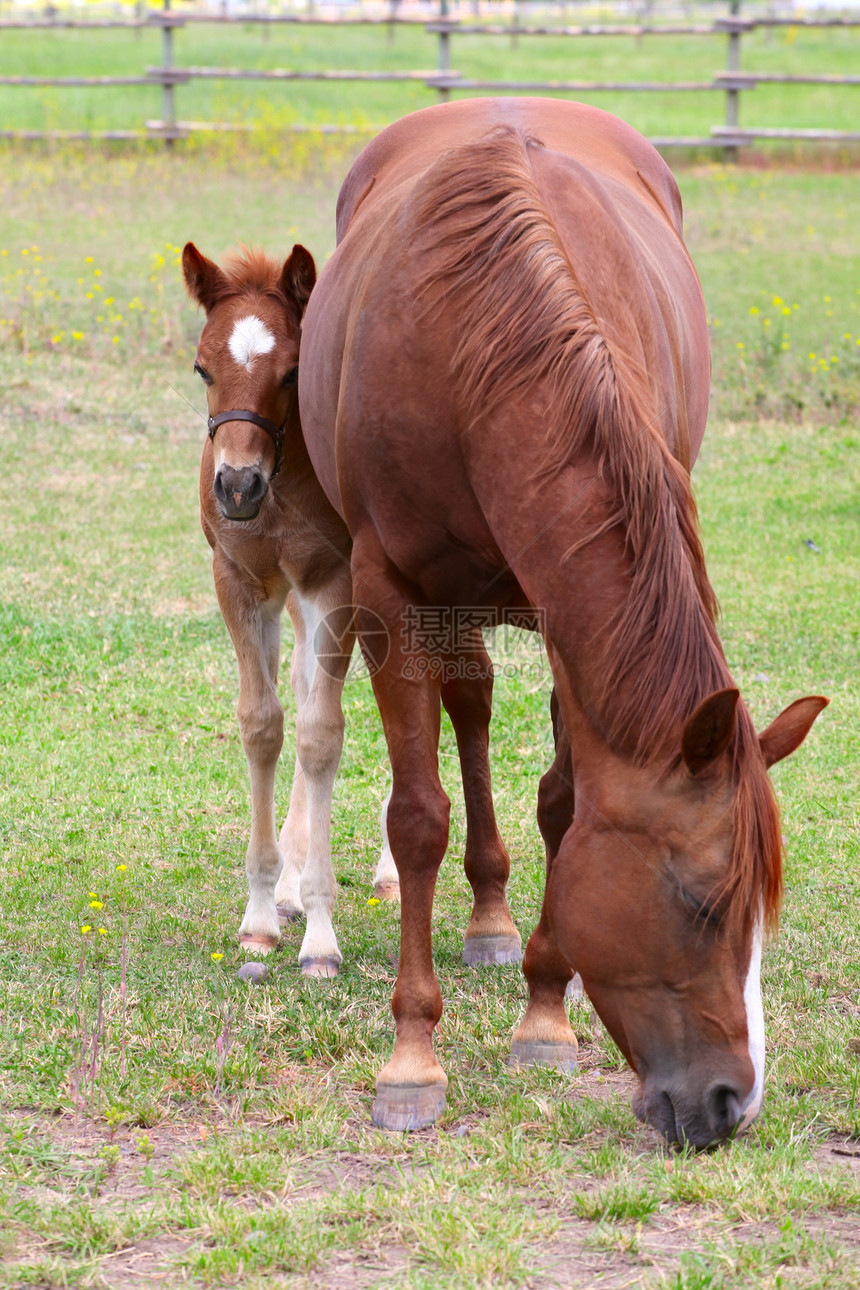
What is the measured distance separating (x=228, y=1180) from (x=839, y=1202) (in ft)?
3.54

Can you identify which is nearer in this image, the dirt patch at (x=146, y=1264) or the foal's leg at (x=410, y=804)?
the dirt patch at (x=146, y=1264)

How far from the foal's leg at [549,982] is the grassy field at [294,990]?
0.07 meters

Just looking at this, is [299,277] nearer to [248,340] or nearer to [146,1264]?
[248,340]

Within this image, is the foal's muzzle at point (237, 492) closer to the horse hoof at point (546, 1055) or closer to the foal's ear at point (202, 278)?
the foal's ear at point (202, 278)

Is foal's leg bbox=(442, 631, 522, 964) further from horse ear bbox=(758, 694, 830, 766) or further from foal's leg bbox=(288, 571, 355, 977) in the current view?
horse ear bbox=(758, 694, 830, 766)

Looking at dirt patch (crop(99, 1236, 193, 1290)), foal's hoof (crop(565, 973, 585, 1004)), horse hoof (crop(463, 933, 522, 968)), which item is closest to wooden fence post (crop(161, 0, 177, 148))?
horse hoof (crop(463, 933, 522, 968))

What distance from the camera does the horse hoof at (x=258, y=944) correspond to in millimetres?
3592

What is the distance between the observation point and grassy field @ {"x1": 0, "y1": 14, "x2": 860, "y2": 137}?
69.7ft

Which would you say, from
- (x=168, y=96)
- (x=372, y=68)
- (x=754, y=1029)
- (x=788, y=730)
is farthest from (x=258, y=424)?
(x=372, y=68)

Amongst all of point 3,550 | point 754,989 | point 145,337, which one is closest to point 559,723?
point 754,989

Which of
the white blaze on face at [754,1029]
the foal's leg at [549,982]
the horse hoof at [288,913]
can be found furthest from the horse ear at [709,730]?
the horse hoof at [288,913]

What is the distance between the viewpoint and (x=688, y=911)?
2229 millimetres

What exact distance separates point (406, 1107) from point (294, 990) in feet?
2.27

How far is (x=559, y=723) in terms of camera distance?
305 centimetres
